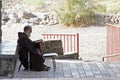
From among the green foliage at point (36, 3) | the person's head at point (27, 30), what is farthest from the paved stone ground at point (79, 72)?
the green foliage at point (36, 3)

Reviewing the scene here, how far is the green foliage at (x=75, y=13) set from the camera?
81.0 ft

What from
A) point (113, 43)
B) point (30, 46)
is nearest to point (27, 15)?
point (113, 43)

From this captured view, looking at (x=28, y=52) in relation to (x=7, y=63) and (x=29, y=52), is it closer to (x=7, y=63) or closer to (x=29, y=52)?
(x=29, y=52)

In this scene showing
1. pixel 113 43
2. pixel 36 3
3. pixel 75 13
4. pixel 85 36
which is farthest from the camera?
pixel 36 3

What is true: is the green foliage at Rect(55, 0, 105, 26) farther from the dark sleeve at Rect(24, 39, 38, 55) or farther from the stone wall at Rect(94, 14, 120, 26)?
the dark sleeve at Rect(24, 39, 38, 55)

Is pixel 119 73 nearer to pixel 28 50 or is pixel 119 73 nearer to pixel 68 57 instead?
pixel 28 50

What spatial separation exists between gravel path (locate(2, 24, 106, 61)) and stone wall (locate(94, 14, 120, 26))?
34.9 inches

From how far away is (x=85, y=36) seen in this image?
21.3 meters

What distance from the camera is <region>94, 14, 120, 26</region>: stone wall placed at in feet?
80.2

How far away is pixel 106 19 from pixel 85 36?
Answer: 3.76m

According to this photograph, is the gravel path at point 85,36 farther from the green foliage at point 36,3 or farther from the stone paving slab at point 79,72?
the stone paving slab at point 79,72

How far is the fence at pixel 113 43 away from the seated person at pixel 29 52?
4.88 metres

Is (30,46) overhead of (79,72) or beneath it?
overhead

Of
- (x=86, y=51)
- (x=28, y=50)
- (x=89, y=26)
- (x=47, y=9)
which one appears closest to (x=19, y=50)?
(x=28, y=50)
